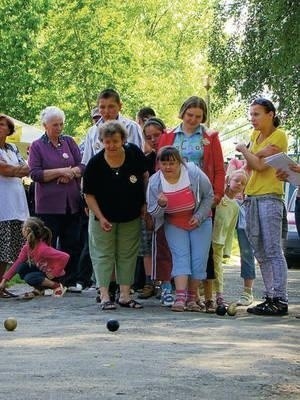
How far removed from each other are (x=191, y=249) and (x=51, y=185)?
2240 mm

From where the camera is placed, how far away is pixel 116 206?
10.4 metres

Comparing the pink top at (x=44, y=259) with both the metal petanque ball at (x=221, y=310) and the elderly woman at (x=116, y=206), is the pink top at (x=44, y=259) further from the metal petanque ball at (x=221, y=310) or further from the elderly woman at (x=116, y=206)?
the metal petanque ball at (x=221, y=310)

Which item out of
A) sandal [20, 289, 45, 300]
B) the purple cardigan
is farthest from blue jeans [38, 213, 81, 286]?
sandal [20, 289, 45, 300]

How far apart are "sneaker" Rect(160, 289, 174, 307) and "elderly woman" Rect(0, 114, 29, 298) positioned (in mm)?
2135

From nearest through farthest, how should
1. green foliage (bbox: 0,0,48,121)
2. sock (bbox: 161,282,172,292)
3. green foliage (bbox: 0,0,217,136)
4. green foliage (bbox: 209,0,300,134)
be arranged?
sock (bbox: 161,282,172,292)
green foliage (bbox: 209,0,300,134)
green foliage (bbox: 0,0,217,136)
green foliage (bbox: 0,0,48,121)

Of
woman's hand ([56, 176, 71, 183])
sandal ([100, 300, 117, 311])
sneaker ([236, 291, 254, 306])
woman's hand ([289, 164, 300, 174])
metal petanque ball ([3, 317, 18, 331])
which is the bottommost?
sneaker ([236, 291, 254, 306])

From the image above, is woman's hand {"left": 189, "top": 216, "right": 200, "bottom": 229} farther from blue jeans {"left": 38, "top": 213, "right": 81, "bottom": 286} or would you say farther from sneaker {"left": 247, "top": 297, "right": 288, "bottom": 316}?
blue jeans {"left": 38, "top": 213, "right": 81, "bottom": 286}

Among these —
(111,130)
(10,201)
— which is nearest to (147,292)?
(10,201)

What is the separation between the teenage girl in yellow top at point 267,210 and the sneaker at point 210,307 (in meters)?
0.35

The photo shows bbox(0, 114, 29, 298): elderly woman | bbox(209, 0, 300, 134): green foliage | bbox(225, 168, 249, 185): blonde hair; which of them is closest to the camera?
bbox(225, 168, 249, 185): blonde hair

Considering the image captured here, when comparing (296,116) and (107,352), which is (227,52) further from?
(107,352)

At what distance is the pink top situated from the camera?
11.7m

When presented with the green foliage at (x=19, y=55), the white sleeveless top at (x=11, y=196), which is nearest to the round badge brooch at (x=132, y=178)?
the white sleeveless top at (x=11, y=196)

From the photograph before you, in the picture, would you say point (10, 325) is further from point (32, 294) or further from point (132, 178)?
point (32, 294)
